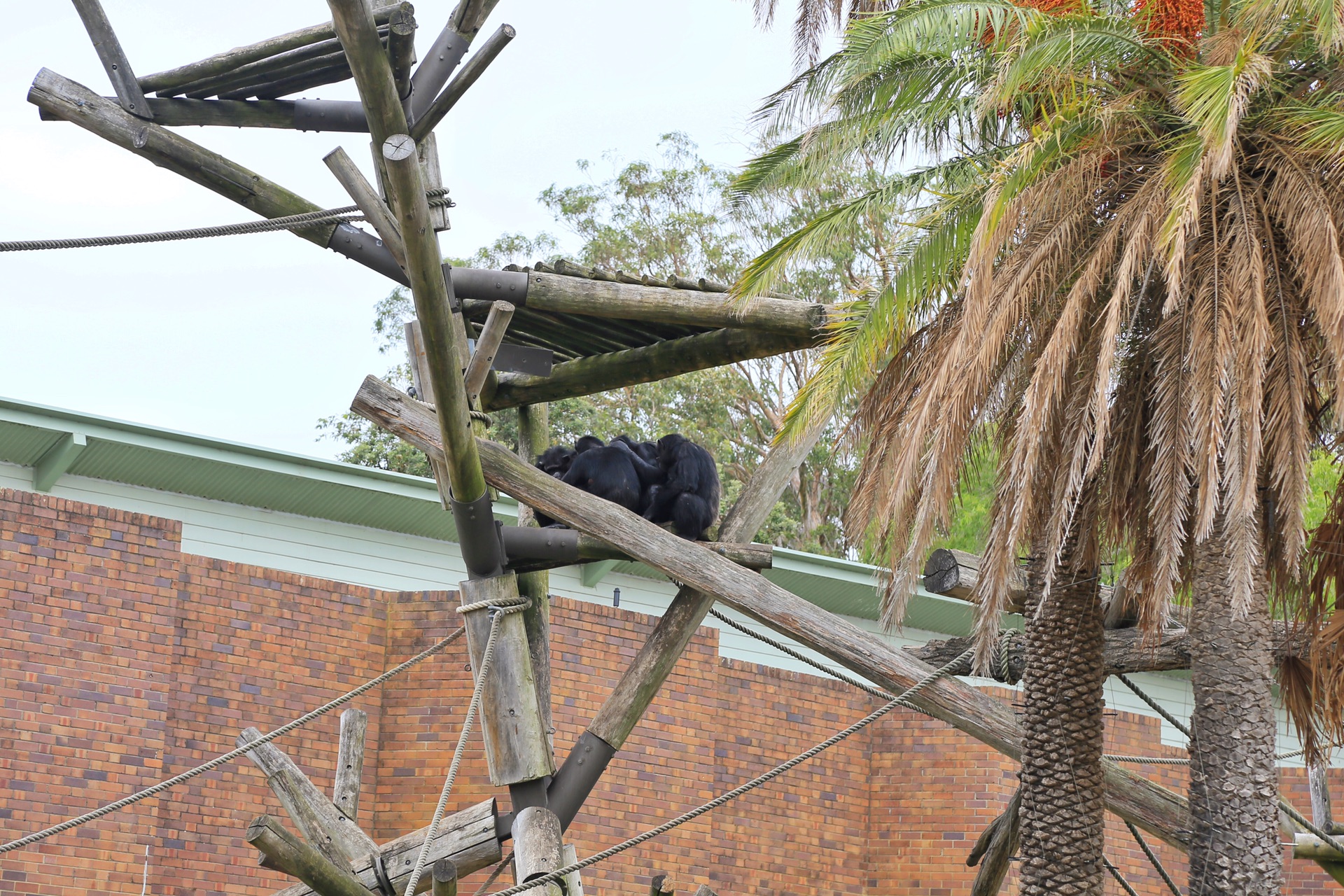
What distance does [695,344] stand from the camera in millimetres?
7793

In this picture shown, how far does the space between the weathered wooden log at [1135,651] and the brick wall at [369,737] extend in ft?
12.9

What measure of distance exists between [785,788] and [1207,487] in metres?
8.65

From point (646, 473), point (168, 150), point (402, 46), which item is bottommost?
point (646, 473)

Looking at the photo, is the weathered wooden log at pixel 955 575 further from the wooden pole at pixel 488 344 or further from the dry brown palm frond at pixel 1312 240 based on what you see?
the wooden pole at pixel 488 344

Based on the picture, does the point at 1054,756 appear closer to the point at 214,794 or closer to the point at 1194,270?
the point at 1194,270

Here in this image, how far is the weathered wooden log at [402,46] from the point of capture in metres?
4.80

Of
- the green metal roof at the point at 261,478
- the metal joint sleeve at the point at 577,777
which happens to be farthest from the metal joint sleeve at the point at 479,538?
the green metal roof at the point at 261,478

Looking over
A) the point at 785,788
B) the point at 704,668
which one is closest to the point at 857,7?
the point at 704,668

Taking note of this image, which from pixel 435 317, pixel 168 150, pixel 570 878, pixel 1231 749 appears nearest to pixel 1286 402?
pixel 1231 749

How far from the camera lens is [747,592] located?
711 centimetres

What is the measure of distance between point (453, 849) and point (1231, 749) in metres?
3.67

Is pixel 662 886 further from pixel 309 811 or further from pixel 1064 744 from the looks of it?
pixel 309 811

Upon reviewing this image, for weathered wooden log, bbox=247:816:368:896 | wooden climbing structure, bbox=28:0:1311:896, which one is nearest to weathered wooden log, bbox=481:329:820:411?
wooden climbing structure, bbox=28:0:1311:896

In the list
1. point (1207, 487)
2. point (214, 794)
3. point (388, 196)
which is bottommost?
point (214, 794)
